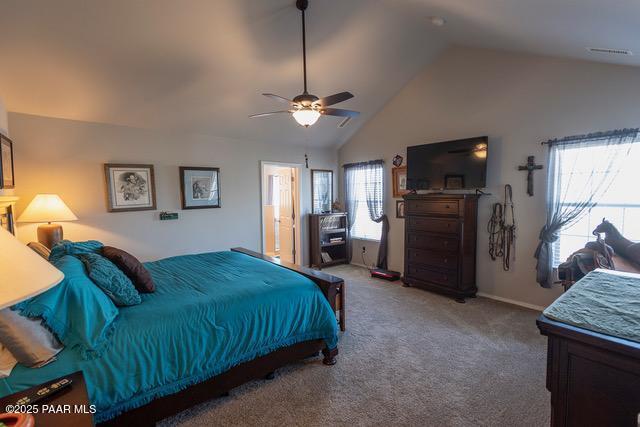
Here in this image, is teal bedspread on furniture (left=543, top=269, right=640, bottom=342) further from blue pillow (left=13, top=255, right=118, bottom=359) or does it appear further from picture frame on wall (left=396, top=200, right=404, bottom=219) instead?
picture frame on wall (left=396, top=200, right=404, bottom=219)

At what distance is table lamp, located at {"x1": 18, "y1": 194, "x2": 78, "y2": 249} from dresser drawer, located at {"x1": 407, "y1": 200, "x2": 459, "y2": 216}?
4263 millimetres

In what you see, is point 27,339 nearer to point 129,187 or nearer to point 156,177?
point 129,187

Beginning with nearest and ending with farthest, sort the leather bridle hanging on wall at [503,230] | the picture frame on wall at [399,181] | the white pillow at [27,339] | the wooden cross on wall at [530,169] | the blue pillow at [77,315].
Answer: the white pillow at [27,339] < the blue pillow at [77,315] < the wooden cross on wall at [530,169] < the leather bridle hanging on wall at [503,230] < the picture frame on wall at [399,181]

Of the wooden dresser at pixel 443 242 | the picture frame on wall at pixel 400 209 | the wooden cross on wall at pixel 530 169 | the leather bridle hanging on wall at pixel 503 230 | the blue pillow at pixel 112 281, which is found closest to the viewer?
the blue pillow at pixel 112 281

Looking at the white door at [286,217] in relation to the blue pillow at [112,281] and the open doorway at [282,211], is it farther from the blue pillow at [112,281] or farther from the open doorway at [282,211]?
the blue pillow at [112,281]

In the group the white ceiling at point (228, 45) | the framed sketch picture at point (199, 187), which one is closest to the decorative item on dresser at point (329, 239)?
the framed sketch picture at point (199, 187)

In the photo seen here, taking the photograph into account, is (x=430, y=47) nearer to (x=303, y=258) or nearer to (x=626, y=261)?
(x=626, y=261)

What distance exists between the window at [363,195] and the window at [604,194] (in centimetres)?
265

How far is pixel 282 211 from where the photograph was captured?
6.31 m

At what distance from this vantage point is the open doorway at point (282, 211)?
576cm

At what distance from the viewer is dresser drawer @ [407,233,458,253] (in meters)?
4.02

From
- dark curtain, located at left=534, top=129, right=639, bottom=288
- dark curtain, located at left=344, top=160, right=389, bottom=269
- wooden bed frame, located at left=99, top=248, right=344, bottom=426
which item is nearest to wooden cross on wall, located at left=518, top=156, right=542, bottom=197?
dark curtain, located at left=534, top=129, right=639, bottom=288

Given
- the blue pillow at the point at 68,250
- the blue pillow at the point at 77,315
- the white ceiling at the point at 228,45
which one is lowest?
the blue pillow at the point at 77,315

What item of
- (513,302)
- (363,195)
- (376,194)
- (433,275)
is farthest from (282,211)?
(513,302)
